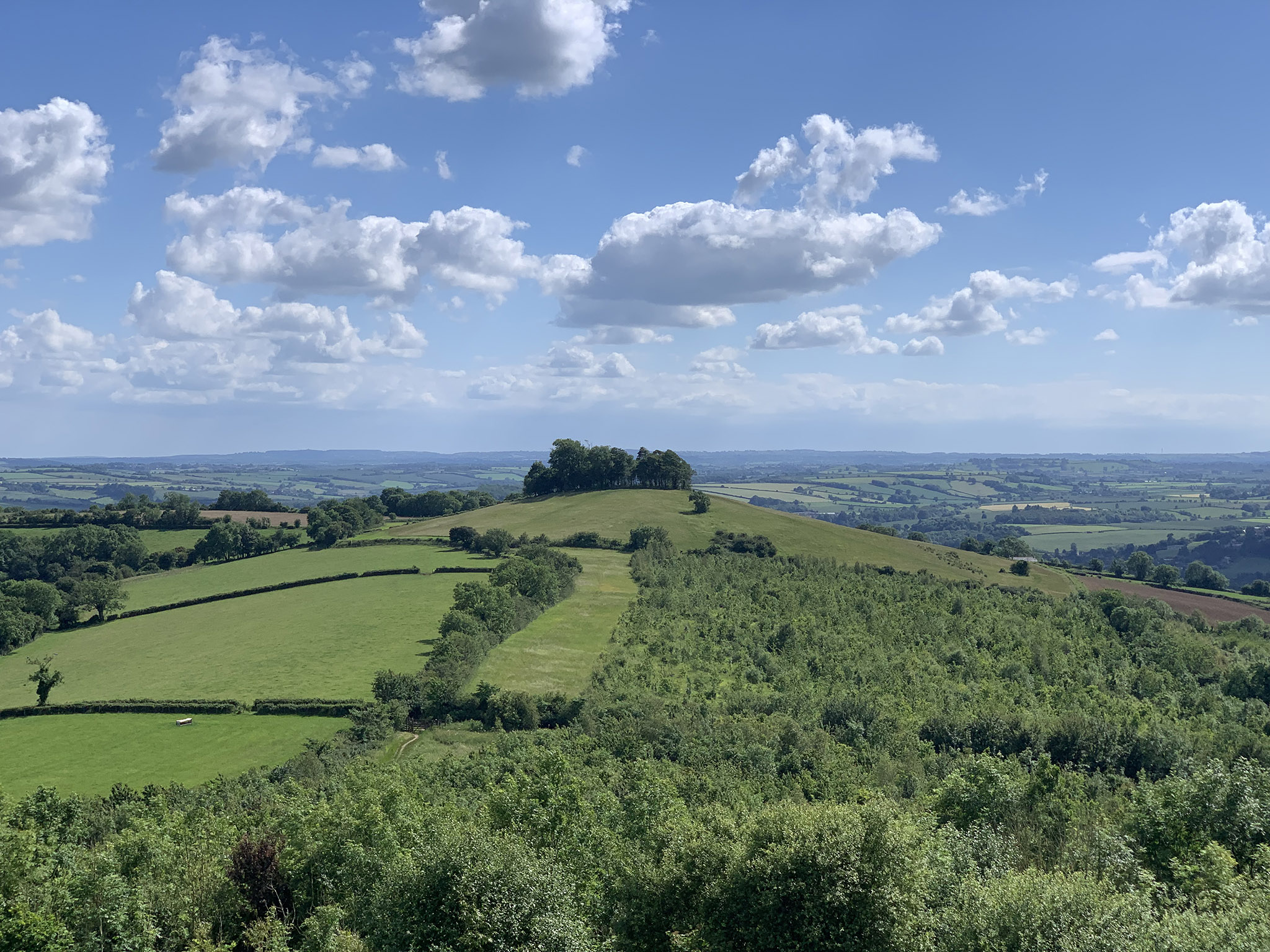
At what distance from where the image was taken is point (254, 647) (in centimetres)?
9781

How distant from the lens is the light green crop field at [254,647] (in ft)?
277

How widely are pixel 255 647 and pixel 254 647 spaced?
8 cm

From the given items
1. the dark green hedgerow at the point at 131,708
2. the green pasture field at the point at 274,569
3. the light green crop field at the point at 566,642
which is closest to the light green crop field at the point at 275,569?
the green pasture field at the point at 274,569

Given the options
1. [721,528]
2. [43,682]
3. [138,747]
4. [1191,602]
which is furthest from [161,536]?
[1191,602]

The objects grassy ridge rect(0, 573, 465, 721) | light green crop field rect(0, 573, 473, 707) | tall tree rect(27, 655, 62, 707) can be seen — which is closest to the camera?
tall tree rect(27, 655, 62, 707)

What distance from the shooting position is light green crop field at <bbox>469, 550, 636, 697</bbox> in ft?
287

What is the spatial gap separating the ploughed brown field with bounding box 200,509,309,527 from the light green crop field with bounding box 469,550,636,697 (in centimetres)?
8802

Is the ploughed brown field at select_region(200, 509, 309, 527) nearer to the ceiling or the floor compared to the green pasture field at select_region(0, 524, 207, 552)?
nearer to the ceiling

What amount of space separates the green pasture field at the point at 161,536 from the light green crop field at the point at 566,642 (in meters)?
90.9

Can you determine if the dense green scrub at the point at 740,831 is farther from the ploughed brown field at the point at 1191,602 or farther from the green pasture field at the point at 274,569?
the green pasture field at the point at 274,569

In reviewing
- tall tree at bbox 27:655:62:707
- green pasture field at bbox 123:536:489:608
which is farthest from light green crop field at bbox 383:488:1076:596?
tall tree at bbox 27:655:62:707

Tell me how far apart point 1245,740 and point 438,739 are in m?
77.9

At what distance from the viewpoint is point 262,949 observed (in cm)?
3450

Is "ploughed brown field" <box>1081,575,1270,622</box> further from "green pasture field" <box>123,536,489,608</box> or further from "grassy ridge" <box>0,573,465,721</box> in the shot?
"grassy ridge" <box>0,573,465,721</box>
